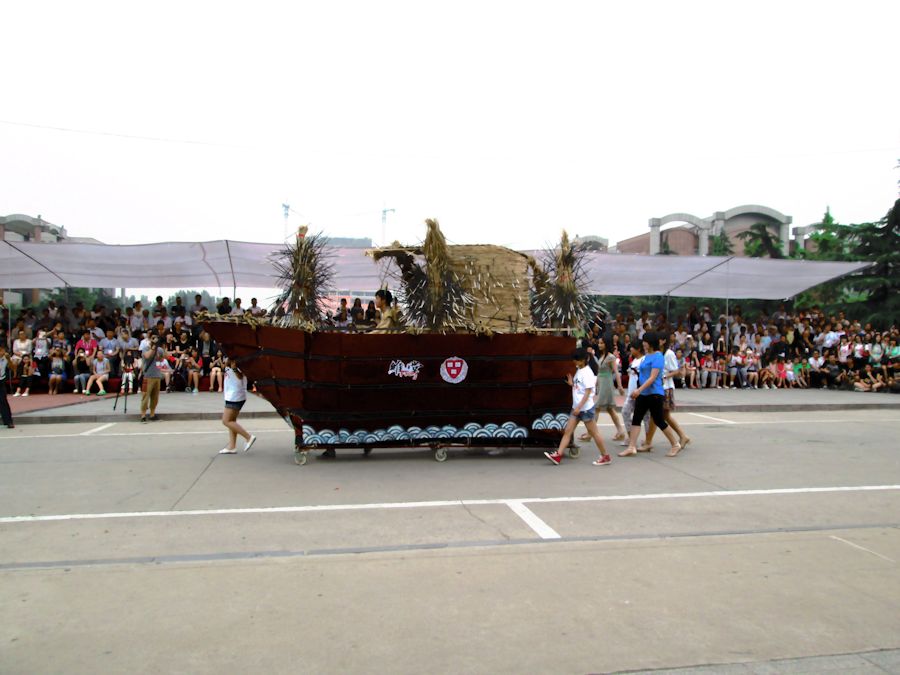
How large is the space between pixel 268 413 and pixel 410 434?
255 inches

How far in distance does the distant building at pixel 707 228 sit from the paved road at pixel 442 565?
32.6m

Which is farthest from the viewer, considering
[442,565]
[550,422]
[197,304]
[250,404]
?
[197,304]

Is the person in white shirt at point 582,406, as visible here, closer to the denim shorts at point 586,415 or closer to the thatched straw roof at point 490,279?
the denim shorts at point 586,415

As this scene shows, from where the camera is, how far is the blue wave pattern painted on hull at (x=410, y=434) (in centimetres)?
885

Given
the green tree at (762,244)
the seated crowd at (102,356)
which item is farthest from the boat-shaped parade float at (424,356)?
the green tree at (762,244)

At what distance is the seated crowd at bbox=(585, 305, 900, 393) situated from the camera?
68.1 ft

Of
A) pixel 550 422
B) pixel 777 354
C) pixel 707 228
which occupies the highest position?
pixel 707 228

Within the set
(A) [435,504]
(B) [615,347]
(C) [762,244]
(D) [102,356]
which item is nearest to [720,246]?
(C) [762,244]

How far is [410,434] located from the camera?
29.6 feet

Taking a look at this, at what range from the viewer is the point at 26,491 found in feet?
24.0

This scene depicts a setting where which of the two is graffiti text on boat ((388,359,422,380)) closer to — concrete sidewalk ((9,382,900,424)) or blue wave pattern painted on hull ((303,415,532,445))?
blue wave pattern painted on hull ((303,415,532,445))

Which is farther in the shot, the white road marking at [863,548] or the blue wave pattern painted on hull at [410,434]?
the blue wave pattern painted on hull at [410,434]

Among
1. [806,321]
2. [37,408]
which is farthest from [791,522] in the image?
[806,321]

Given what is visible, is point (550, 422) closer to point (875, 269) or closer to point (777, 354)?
point (777, 354)
